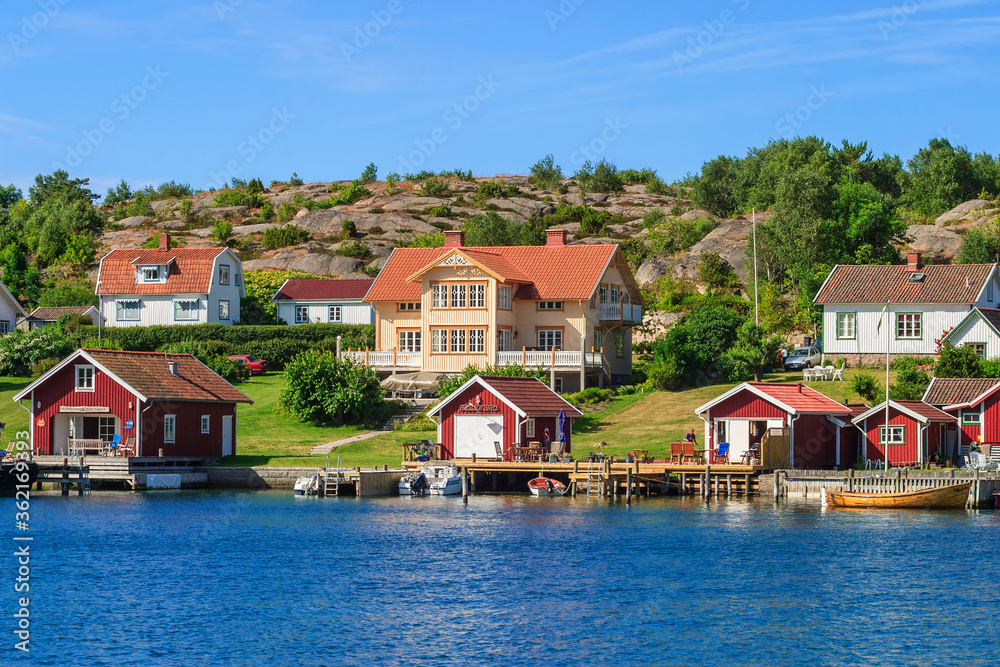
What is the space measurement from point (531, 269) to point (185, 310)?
27.4 m

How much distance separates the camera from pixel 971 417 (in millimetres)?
55188

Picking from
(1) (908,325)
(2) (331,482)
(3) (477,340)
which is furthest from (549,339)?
(2) (331,482)

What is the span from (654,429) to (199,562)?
2960 centimetres

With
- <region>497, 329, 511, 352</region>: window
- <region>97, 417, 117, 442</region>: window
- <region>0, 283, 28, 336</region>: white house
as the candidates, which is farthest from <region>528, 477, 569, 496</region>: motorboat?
<region>0, 283, 28, 336</region>: white house

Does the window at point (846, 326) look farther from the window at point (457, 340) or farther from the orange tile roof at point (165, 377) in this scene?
the orange tile roof at point (165, 377)

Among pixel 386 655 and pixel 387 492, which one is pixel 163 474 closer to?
pixel 387 492

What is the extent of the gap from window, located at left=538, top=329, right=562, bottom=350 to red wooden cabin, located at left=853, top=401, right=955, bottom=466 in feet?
79.5

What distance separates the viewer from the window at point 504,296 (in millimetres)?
74812

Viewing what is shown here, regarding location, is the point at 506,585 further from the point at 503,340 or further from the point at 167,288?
the point at 167,288

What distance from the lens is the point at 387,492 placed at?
56844 millimetres

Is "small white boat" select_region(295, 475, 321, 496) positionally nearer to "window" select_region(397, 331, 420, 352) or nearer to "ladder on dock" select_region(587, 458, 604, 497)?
"ladder on dock" select_region(587, 458, 604, 497)

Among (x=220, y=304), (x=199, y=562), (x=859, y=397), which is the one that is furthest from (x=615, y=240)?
(x=199, y=562)

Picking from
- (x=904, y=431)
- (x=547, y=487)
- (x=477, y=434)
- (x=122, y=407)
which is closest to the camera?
(x=904, y=431)

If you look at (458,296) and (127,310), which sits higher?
(127,310)
